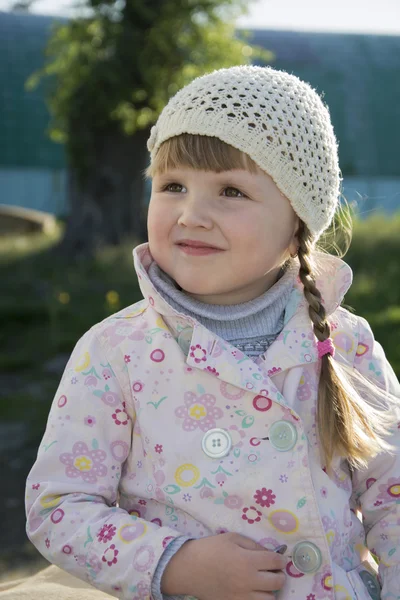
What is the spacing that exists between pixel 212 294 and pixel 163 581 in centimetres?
68

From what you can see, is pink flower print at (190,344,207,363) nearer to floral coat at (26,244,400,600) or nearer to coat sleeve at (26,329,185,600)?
floral coat at (26,244,400,600)

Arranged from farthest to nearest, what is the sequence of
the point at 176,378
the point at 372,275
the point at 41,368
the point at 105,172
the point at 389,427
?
1. the point at 105,172
2. the point at 372,275
3. the point at 41,368
4. the point at 389,427
5. the point at 176,378

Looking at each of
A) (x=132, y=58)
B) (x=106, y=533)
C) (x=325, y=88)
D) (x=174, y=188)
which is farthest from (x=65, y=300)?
(x=325, y=88)

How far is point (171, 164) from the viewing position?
1.95 m

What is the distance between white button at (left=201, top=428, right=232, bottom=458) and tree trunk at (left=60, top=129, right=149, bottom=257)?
7.34 m

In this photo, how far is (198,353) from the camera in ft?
6.11

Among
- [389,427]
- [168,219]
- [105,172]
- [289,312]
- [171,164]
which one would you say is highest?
[105,172]

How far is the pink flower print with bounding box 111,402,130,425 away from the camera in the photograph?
1.87 metres

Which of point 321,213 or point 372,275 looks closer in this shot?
point 321,213

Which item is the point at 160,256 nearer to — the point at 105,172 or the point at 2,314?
the point at 2,314

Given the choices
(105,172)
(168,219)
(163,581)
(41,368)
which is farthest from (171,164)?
(105,172)

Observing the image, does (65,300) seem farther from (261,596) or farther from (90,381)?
(261,596)

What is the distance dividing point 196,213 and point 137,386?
1.36ft

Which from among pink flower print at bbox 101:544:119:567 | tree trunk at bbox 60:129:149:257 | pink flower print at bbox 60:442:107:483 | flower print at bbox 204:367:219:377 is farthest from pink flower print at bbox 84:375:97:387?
tree trunk at bbox 60:129:149:257
